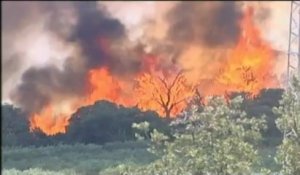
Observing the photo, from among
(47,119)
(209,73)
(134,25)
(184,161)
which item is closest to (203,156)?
(184,161)

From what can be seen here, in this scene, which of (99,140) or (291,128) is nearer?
(291,128)

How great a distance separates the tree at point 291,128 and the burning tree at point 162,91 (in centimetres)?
704

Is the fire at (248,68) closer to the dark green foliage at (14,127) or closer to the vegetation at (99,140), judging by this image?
the vegetation at (99,140)

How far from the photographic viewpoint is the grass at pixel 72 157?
18141mm

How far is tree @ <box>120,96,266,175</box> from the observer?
8477mm

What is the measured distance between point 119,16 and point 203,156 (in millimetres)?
7363

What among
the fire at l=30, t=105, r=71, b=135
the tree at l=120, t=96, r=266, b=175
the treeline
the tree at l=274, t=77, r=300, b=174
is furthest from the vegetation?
the tree at l=274, t=77, r=300, b=174

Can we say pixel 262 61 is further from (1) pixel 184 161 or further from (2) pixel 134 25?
(1) pixel 184 161

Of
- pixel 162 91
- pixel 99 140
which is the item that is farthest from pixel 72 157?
pixel 162 91

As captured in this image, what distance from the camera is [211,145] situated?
28.4 ft

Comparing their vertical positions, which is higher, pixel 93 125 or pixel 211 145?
pixel 93 125

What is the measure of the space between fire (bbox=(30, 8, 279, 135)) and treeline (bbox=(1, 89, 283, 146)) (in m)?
0.19

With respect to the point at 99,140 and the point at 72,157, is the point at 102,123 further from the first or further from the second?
the point at 72,157

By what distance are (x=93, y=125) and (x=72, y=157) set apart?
37.4 inches
